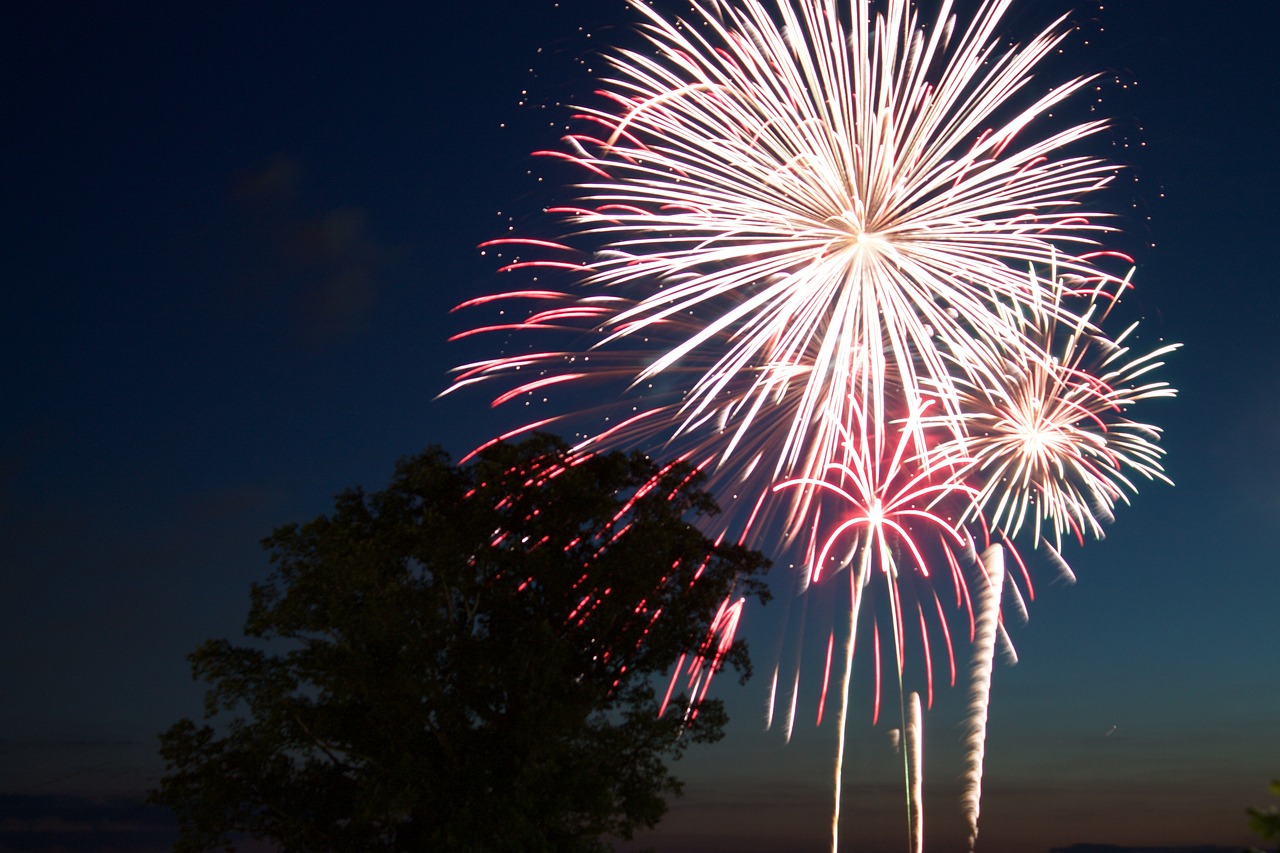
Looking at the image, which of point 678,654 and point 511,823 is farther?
point 678,654

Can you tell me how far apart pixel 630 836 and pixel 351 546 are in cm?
773

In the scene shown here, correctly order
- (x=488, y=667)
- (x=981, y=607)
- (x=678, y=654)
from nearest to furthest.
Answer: (x=488, y=667) → (x=678, y=654) → (x=981, y=607)

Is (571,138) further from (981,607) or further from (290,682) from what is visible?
(981,607)

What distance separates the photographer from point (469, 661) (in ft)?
77.4

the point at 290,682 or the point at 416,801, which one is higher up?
the point at 290,682

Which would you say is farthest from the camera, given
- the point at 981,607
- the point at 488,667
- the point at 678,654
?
the point at 981,607

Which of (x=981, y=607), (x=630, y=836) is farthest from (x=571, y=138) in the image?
(x=981, y=607)

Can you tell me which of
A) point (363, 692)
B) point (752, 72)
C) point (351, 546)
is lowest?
point (363, 692)

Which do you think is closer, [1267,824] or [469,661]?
[1267,824]

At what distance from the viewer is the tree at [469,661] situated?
22594 mm

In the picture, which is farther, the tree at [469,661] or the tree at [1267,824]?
the tree at [469,661]

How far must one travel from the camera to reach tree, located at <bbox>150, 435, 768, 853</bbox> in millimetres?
22594

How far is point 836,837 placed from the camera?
33.4 metres

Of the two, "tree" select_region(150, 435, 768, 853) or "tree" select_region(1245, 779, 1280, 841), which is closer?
"tree" select_region(1245, 779, 1280, 841)
